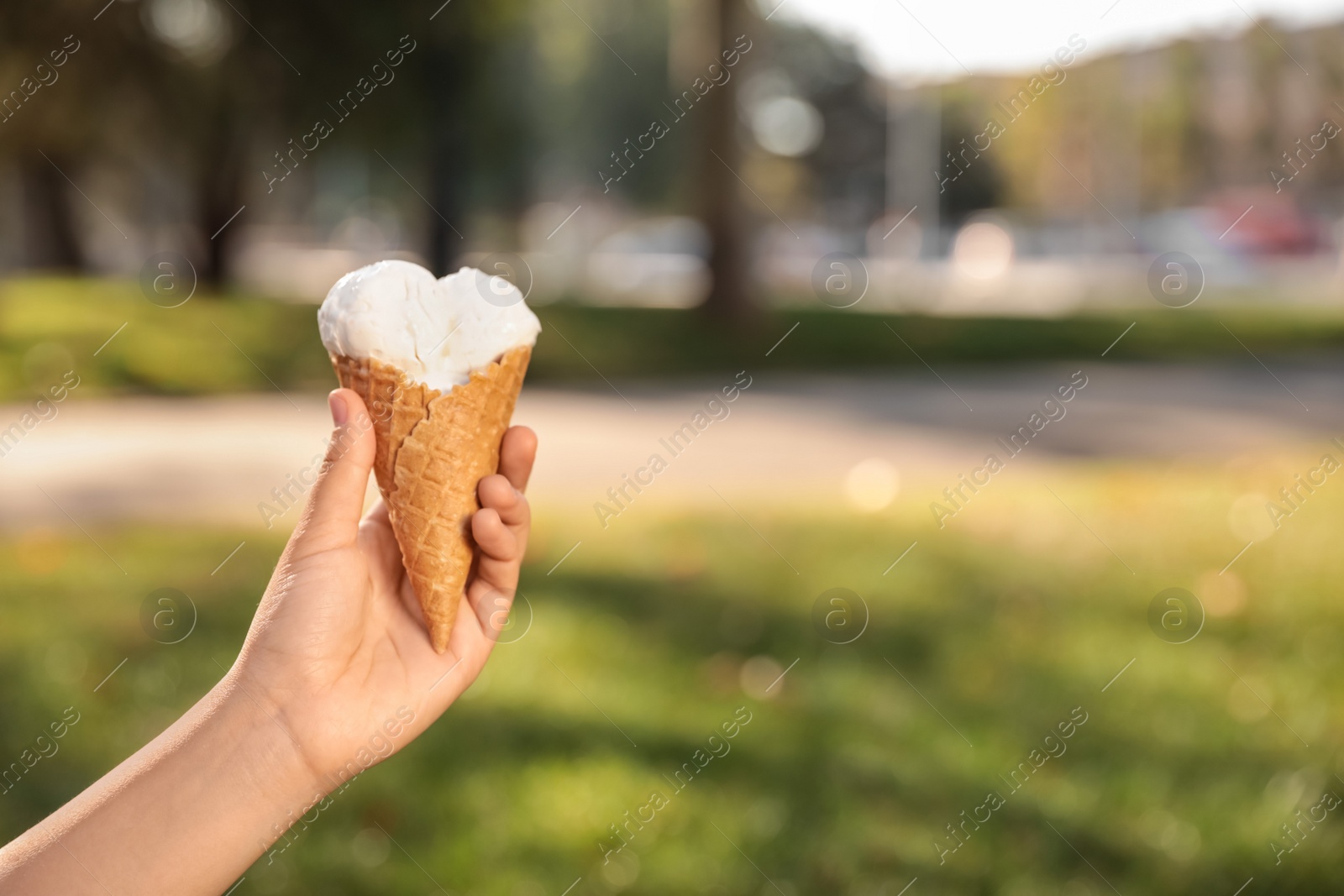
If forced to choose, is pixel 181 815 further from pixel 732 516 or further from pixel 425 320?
pixel 732 516

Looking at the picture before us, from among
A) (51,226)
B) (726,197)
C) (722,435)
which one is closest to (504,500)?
(722,435)

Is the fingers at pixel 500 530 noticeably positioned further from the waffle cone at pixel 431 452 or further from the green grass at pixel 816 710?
the green grass at pixel 816 710

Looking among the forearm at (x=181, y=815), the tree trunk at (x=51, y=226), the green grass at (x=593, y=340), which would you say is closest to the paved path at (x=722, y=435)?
the green grass at (x=593, y=340)

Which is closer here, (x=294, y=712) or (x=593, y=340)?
(x=294, y=712)

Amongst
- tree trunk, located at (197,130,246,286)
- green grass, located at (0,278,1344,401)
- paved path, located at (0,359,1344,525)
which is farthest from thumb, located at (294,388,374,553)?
tree trunk, located at (197,130,246,286)

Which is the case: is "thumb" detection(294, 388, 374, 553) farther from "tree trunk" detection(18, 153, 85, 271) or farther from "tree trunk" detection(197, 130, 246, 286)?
"tree trunk" detection(18, 153, 85, 271)
